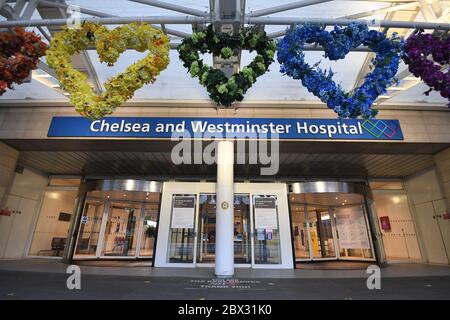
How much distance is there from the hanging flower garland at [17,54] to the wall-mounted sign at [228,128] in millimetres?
3928

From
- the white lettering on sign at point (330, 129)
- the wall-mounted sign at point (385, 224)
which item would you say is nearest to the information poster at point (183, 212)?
the white lettering on sign at point (330, 129)

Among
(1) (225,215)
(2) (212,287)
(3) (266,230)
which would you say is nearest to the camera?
(2) (212,287)

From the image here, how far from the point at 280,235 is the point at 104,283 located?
18.4 ft

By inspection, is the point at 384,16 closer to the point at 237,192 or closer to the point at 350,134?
the point at 350,134

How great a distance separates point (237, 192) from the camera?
9250mm

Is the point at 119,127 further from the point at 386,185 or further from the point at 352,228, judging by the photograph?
the point at 386,185

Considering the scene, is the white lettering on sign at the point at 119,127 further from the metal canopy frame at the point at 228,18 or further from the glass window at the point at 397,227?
the glass window at the point at 397,227

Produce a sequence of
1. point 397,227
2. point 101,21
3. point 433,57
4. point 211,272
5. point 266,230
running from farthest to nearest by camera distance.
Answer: point 397,227
point 266,230
point 211,272
point 101,21
point 433,57

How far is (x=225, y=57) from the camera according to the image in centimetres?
397

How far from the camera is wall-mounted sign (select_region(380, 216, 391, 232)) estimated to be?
12.1m

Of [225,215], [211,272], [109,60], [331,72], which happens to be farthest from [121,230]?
[331,72]

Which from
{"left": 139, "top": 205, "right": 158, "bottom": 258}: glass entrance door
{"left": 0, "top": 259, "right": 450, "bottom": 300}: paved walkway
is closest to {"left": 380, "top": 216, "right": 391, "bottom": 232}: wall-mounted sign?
{"left": 0, "top": 259, "right": 450, "bottom": 300}: paved walkway

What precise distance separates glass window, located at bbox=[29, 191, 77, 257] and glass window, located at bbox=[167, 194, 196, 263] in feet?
19.5

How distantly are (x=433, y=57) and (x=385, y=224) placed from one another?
1040 centimetres
